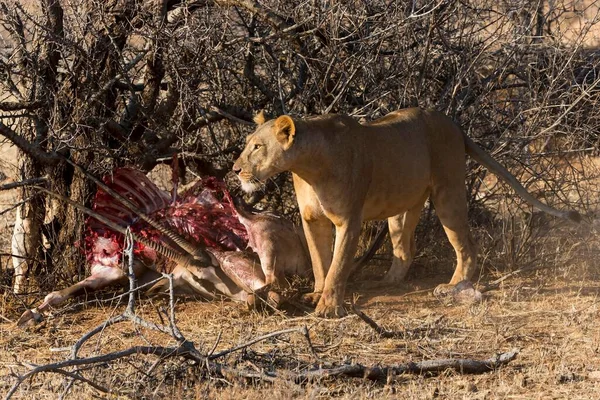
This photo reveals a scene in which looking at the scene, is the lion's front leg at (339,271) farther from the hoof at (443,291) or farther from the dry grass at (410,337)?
the hoof at (443,291)

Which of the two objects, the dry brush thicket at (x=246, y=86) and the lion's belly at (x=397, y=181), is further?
the dry brush thicket at (x=246, y=86)

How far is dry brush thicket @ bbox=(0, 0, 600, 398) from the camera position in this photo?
6.93 m

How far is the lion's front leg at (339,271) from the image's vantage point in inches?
250

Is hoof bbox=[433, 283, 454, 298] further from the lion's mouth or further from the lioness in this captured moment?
the lion's mouth

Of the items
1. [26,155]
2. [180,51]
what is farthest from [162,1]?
[26,155]

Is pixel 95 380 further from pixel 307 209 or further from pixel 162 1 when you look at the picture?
pixel 162 1

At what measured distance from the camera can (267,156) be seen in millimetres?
6129

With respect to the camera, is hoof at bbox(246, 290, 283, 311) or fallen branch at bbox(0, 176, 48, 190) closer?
hoof at bbox(246, 290, 283, 311)

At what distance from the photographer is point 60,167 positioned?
720 cm

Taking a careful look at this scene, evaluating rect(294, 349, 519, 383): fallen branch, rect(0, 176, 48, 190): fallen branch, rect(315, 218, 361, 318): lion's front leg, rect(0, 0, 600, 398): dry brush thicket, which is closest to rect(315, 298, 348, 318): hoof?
rect(315, 218, 361, 318): lion's front leg

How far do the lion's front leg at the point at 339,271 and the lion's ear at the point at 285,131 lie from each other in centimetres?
68

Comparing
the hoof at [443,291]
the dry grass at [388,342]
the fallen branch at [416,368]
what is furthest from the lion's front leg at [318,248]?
the fallen branch at [416,368]

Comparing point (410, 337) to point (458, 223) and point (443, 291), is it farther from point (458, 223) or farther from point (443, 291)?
point (458, 223)

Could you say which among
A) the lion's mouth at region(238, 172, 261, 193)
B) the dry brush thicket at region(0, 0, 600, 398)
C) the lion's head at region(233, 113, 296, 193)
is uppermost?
the dry brush thicket at region(0, 0, 600, 398)
